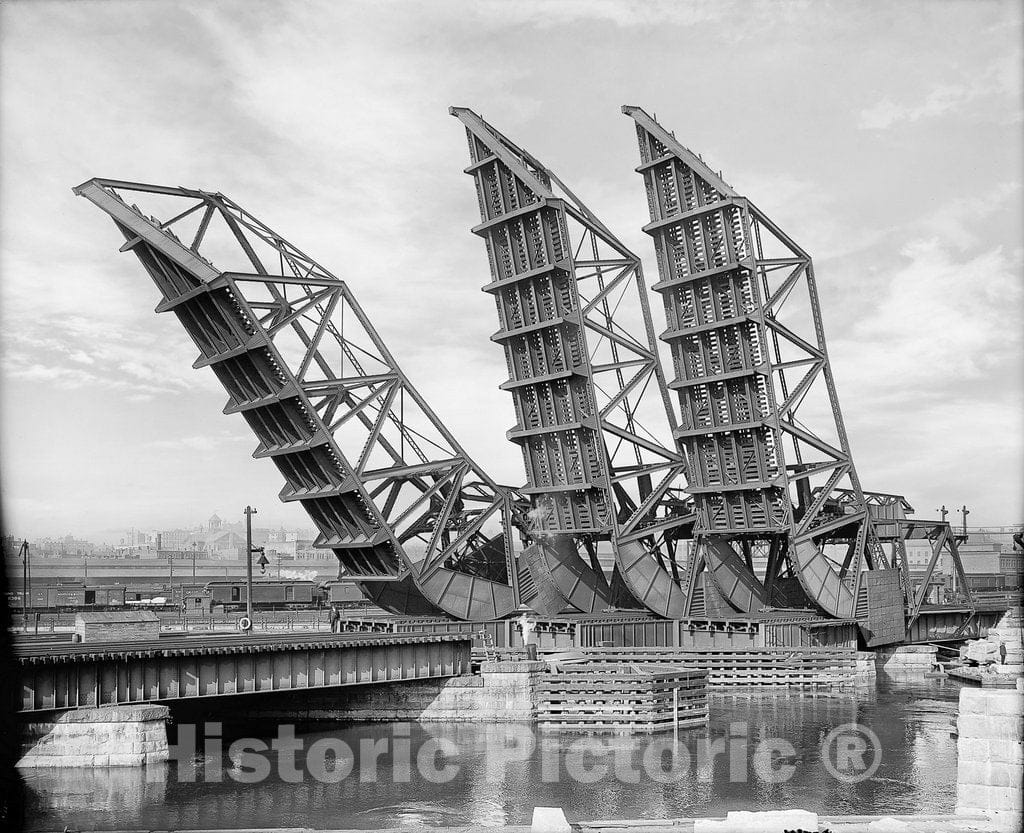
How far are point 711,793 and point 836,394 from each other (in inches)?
1483

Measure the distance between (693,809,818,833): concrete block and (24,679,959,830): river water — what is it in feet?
43.1

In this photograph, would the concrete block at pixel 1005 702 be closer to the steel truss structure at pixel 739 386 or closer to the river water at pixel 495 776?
the river water at pixel 495 776

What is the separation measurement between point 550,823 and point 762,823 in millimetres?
2801

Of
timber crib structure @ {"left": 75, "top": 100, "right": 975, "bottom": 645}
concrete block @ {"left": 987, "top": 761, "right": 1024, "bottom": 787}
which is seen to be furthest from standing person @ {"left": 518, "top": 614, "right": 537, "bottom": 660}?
concrete block @ {"left": 987, "top": 761, "right": 1024, "bottom": 787}

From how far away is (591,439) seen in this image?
6425 centimetres

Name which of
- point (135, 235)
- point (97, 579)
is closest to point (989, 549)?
point (97, 579)

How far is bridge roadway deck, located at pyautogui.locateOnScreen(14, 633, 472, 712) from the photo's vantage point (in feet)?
121

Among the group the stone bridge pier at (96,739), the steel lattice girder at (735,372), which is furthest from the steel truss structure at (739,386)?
→ the stone bridge pier at (96,739)

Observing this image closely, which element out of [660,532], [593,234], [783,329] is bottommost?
[660,532]

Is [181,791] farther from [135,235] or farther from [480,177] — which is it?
[480,177]

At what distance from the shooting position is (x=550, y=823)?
16.3 meters

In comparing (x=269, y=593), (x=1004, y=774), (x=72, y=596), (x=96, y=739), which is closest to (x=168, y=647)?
(x=96, y=739)

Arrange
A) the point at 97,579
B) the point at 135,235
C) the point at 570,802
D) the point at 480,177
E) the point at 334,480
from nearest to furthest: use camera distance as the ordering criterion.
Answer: the point at 570,802 → the point at 135,235 → the point at 334,480 → the point at 480,177 → the point at 97,579

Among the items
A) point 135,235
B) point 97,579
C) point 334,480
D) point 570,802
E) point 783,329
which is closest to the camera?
point 570,802
